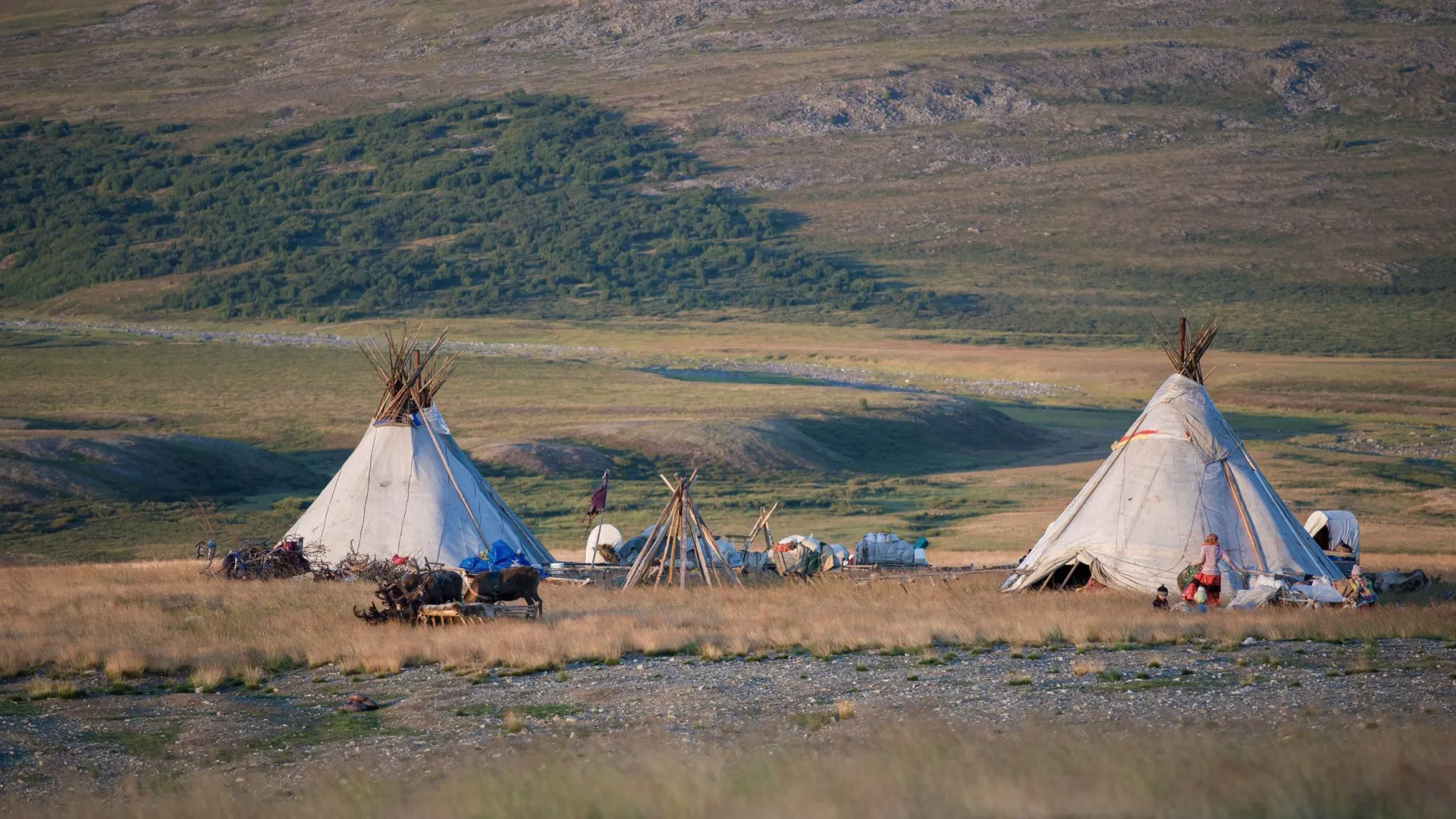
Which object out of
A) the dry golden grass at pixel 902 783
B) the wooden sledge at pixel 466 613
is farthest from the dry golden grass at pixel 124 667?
the dry golden grass at pixel 902 783

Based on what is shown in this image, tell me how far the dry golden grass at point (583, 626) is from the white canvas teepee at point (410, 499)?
2236 mm

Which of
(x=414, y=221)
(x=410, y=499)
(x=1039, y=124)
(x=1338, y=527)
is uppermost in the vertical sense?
(x=1039, y=124)

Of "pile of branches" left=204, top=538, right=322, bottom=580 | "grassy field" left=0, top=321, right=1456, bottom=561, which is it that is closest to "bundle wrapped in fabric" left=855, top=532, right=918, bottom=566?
"grassy field" left=0, top=321, right=1456, bottom=561

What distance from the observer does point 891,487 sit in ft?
150

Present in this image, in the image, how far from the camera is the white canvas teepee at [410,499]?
2366 cm

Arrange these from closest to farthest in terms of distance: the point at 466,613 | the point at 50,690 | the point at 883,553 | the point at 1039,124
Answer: the point at 50,690 < the point at 466,613 < the point at 883,553 < the point at 1039,124

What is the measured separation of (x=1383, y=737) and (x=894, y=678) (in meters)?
4.86

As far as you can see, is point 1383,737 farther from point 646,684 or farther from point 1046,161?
point 1046,161

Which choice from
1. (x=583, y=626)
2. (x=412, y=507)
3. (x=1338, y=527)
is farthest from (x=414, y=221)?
(x=583, y=626)

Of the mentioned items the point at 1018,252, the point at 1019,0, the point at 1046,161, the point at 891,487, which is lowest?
the point at 891,487

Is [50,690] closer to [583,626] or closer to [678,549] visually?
[583,626]

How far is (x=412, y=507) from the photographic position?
2402cm

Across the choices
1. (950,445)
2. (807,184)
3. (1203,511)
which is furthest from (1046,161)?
(1203,511)

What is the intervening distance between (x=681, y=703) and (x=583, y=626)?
4238mm
